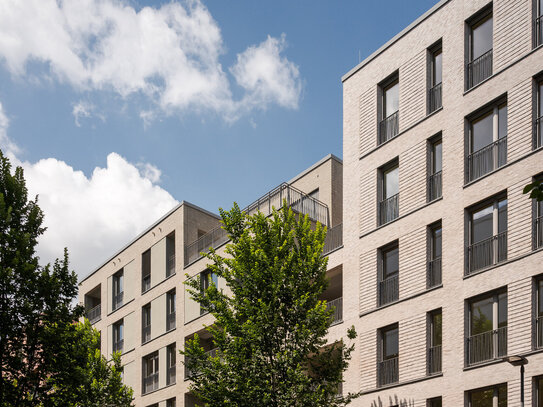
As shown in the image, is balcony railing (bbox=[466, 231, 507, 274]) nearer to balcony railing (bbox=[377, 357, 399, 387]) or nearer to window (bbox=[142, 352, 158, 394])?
balcony railing (bbox=[377, 357, 399, 387])

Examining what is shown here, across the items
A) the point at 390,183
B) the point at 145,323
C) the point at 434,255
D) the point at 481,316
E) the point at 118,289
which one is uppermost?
the point at 390,183

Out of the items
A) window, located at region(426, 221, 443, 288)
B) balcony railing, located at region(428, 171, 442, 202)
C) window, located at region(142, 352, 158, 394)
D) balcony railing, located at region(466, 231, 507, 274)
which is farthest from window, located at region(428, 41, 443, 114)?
window, located at region(142, 352, 158, 394)

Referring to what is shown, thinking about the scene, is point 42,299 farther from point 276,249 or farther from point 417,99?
point 417,99

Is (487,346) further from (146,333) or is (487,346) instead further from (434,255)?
(146,333)

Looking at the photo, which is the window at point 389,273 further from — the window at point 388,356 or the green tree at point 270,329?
the green tree at point 270,329

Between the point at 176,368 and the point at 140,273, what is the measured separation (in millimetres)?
8064

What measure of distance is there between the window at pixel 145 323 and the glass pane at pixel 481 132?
26.4 metres

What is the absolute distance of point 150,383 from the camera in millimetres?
46094

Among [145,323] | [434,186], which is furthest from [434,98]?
[145,323]

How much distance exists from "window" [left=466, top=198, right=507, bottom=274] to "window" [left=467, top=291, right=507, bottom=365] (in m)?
1.13

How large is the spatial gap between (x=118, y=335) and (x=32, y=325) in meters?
29.6

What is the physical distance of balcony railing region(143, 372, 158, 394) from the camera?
4547 centimetres

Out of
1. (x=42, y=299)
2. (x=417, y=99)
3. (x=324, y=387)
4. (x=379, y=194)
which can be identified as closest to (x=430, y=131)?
(x=417, y=99)

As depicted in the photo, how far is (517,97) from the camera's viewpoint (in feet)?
83.4
